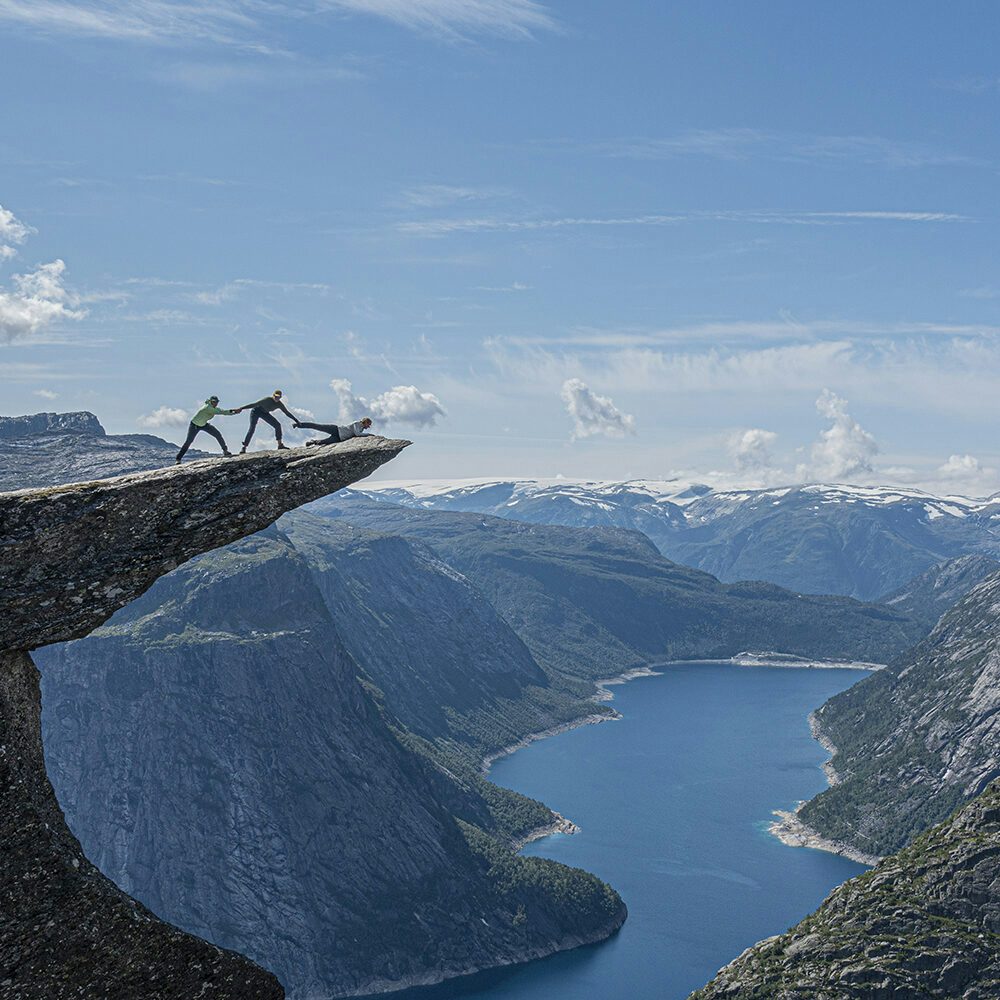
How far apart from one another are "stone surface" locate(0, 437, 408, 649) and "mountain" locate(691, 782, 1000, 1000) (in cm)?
13268

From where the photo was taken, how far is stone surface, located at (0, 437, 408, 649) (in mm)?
26109

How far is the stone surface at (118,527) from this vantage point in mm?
26109

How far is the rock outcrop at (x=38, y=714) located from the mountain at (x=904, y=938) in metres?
132

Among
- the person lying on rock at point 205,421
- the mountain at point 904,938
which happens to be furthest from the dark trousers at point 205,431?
the mountain at point 904,938

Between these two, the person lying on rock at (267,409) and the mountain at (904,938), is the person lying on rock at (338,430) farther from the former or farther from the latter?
the mountain at (904,938)

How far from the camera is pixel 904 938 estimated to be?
142500 millimetres

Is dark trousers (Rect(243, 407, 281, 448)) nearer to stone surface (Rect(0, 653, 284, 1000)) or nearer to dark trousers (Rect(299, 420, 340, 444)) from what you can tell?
dark trousers (Rect(299, 420, 340, 444))

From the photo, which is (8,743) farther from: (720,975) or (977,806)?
(977,806)

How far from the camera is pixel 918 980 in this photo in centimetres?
13612

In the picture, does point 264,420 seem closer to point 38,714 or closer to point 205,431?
point 205,431

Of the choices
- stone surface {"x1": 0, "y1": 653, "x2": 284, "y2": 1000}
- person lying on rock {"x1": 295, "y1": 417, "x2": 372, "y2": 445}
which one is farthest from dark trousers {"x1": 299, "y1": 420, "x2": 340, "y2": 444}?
stone surface {"x1": 0, "y1": 653, "x2": 284, "y2": 1000}

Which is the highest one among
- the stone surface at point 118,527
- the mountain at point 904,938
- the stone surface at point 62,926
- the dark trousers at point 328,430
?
the dark trousers at point 328,430

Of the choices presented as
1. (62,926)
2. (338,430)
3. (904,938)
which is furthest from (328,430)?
(904,938)

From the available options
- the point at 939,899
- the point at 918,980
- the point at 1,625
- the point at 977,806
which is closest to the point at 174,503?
the point at 1,625
